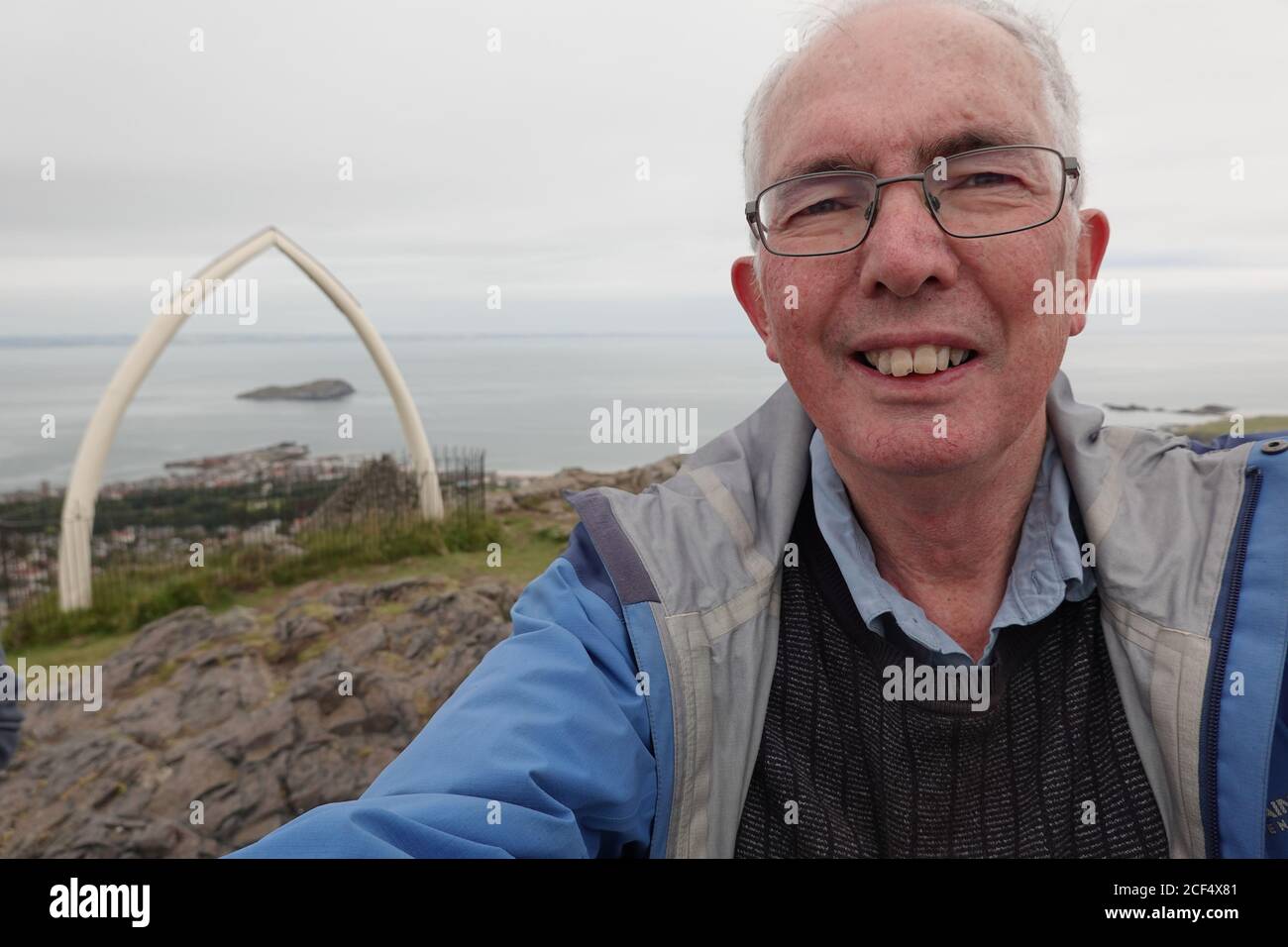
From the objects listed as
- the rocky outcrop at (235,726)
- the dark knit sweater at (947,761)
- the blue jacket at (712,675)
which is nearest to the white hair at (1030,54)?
the blue jacket at (712,675)

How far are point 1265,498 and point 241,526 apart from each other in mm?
7454

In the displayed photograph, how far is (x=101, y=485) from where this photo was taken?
29.2 feet

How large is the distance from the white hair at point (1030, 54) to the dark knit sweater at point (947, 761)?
3.03ft

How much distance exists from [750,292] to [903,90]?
588 mm

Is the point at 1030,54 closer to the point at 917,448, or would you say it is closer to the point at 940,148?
the point at 940,148

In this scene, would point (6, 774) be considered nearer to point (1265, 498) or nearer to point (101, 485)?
point (101, 485)

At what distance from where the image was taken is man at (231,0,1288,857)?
63.6 inches

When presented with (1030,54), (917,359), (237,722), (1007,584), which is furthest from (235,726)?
(1030,54)

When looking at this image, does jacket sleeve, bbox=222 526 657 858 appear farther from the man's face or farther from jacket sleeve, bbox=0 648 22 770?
jacket sleeve, bbox=0 648 22 770

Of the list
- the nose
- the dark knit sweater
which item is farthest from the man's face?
the dark knit sweater

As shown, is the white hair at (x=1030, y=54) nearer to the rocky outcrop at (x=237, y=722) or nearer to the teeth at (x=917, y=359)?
the teeth at (x=917, y=359)
